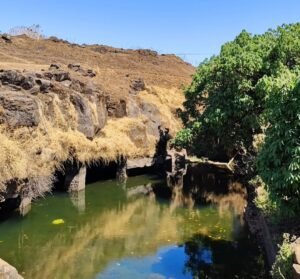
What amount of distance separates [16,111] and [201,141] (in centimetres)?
1034

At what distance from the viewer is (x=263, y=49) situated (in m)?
23.6

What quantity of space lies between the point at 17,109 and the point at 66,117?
5913 millimetres

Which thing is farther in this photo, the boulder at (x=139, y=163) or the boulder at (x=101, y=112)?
the boulder at (x=139, y=163)

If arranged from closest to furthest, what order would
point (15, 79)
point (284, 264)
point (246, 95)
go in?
1. point (284, 264)
2. point (246, 95)
3. point (15, 79)

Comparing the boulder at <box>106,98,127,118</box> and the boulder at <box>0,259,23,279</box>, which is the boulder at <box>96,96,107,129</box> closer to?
the boulder at <box>106,98,127,118</box>

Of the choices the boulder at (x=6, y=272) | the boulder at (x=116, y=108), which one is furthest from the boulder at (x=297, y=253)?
the boulder at (x=116, y=108)

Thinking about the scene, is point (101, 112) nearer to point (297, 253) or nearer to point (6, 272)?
point (6, 272)

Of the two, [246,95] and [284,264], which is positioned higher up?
[246,95]

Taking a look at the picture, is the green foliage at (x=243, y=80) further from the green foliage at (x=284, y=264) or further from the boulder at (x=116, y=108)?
the green foliage at (x=284, y=264)

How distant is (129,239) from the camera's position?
19266 millimetres

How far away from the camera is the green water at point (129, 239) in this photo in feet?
51.6

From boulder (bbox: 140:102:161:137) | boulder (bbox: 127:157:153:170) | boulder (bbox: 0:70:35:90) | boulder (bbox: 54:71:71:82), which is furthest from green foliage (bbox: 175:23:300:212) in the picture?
boulder (bbox: 0:70:35:90)

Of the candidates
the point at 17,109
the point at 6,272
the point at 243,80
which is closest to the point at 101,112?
the point at 17,109

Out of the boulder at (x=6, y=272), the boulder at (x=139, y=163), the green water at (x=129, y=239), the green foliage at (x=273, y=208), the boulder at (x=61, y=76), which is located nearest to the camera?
the boulder at (x=6, y=272)
